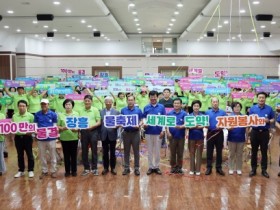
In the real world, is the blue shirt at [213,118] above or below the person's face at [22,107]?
below

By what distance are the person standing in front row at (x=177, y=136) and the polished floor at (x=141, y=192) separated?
239 mm

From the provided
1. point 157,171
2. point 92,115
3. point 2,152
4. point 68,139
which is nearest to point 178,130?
point 157,171

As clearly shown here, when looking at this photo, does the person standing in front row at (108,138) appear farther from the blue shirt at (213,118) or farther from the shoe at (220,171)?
the shoe at (220,171)

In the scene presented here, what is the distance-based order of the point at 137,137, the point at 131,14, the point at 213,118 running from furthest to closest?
1. the point at 131,14
2. the point at 137,137
3. the point at 213,118

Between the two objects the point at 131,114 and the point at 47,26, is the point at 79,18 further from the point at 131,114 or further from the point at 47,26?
the point at 131,114

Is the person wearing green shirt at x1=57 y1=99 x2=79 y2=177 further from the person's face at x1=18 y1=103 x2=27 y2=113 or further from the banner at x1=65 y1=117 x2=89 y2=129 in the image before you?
the person's face at x1=18 y1=103 x2=27 y2=113

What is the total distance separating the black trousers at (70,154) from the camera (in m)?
6.24

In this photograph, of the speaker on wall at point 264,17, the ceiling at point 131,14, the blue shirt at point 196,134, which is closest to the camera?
the blue shirt at point 196,134

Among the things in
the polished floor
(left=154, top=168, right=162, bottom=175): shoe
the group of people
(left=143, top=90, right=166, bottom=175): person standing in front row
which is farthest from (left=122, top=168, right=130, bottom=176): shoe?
(left=154, top=168, right=162, bottom=175): shoe

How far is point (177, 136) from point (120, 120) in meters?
1.10

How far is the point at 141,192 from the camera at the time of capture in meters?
5.56

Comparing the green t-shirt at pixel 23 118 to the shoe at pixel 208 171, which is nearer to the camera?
the green t-shirt at pixel 23 118

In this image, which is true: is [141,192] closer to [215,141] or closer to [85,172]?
[85,172]

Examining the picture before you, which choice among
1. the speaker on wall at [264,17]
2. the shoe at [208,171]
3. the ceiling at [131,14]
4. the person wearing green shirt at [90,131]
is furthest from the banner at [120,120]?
the speaker on wall at [264,17]
